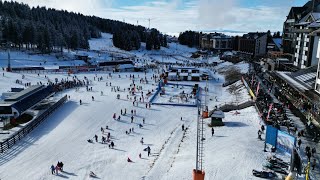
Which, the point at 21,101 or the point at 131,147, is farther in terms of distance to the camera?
the point at 21,101

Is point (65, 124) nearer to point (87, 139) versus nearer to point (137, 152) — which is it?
point (87, 139)

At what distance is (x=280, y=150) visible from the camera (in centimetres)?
2734

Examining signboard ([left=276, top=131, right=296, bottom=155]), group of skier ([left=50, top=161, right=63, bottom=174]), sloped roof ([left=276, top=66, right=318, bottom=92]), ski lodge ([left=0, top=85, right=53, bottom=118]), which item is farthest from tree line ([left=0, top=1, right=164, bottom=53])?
signboard ([left=276, top=131, right=296, bottom=155])

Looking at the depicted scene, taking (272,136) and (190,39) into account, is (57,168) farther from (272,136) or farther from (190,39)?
(190,39)

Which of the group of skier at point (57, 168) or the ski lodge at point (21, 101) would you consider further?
the ski lodge at point (21, 101)

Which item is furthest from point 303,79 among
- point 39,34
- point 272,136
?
point 39,34

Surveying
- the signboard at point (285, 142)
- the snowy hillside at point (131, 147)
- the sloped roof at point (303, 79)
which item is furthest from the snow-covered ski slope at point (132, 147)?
the sloped roof at point (303, 79)

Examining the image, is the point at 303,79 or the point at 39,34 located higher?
the point at 39,34

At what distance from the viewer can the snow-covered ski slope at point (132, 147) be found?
2656 centimetres

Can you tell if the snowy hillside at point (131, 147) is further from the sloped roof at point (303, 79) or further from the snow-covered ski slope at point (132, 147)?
the sloped roof at point (303, 79)

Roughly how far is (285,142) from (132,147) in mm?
15991

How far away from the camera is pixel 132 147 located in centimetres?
3447

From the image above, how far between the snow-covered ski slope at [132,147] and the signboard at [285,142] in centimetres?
184

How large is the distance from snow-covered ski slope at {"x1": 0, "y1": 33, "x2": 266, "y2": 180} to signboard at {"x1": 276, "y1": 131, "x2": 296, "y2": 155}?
184 cm
